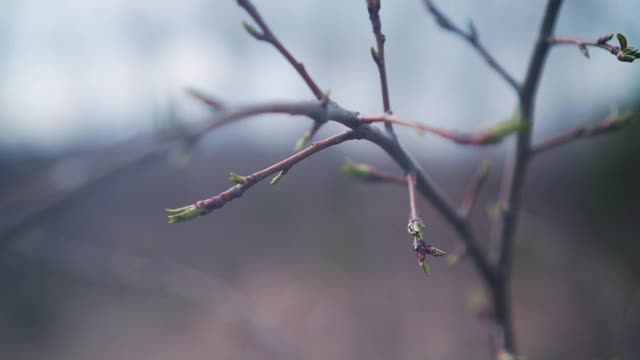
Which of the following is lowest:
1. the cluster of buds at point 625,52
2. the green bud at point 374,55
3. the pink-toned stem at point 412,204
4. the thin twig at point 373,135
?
the pink-toned stem at point 412,204

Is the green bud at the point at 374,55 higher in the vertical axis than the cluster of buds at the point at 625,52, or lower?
lower

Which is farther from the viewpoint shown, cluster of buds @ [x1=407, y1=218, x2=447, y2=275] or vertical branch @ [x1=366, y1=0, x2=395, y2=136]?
vertical branch @ [x1=366, y1=0, x2=395, y2=136]

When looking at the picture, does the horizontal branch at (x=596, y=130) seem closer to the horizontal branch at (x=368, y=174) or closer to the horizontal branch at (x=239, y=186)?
the horizontal branch at (x=368, y=174)

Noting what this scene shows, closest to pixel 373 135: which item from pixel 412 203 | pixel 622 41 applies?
pixel 412 203

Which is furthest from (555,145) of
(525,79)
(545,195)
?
(545,195)

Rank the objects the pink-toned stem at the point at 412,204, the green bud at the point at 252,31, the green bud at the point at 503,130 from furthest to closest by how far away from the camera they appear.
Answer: the green bud at the point at 252,31 < the pink-toned stem at the point at 412,204 < the green bud at the point at 503,130

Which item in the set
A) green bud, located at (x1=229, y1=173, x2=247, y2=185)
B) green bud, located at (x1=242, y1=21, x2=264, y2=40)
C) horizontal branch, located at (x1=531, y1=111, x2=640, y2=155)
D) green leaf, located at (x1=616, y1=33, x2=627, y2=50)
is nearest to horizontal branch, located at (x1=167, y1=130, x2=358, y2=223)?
green bud, located at (x1=229, y1=173, x2=247, y2=185)

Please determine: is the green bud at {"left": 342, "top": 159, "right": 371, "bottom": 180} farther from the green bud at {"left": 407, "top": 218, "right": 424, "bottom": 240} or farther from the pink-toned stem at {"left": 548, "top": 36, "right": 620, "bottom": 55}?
the pink-toned stem at {"left": 548, "top": 36, "right": 620, "bottom": 55}

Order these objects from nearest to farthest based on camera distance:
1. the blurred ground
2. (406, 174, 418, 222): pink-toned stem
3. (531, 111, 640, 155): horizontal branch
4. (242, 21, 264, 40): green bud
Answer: (406, 174, 418, 222): pink-toned stem → (242, 21, 264, 40): green bud → (531, 111, 640, 155): horizontal branch → the blurred ground

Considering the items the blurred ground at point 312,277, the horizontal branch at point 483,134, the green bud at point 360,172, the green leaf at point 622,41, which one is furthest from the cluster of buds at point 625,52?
the blurred ground at point 312,277
